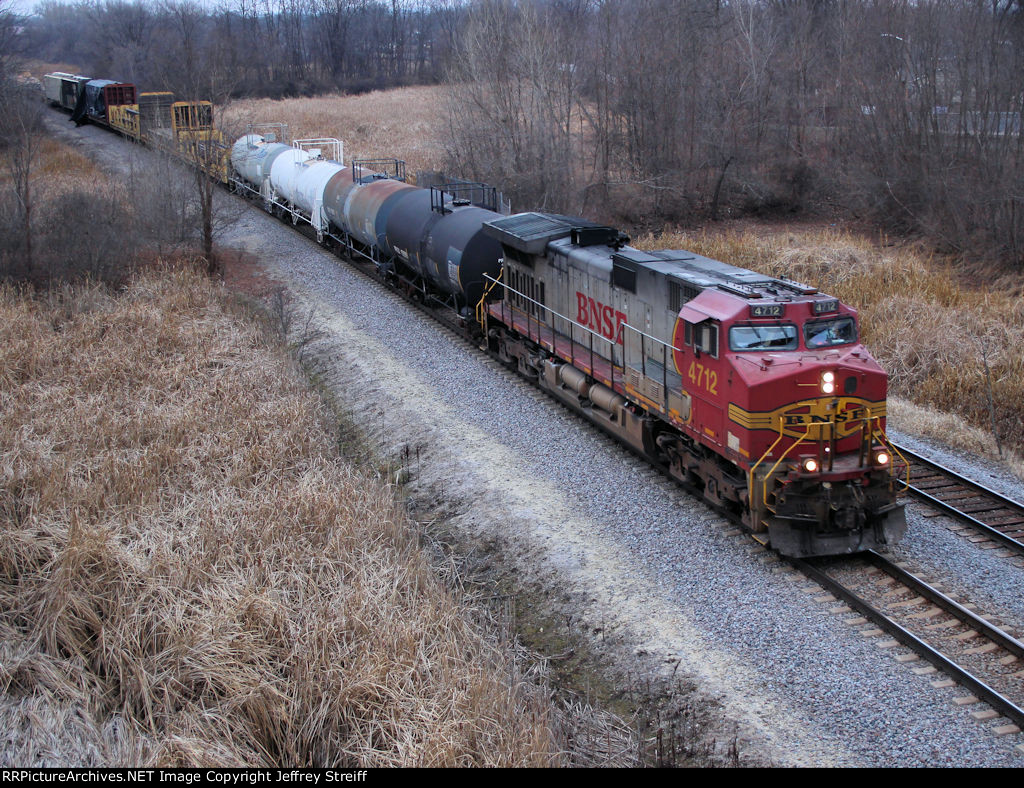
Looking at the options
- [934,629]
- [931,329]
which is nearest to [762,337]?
[934,629]

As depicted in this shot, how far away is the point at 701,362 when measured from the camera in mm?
11375

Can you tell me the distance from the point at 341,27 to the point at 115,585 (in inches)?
3885

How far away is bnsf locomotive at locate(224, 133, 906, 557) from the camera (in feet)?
33.7

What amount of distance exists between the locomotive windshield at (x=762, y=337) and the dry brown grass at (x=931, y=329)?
5719mm

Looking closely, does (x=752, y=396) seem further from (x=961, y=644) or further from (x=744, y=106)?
(x=744, y=106)

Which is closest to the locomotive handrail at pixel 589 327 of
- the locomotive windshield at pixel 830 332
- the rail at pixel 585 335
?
the rail at pixel 585 335

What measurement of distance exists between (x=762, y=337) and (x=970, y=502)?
170 inches

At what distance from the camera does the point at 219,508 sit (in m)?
11.2

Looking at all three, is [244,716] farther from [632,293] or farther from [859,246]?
[859,246]

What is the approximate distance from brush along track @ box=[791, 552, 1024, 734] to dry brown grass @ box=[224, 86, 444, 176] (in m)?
33.7

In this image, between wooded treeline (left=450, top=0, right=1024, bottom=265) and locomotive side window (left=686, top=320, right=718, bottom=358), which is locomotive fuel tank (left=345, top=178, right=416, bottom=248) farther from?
A: locomotive side window (left=686, top=320, right=718, bottom=358)

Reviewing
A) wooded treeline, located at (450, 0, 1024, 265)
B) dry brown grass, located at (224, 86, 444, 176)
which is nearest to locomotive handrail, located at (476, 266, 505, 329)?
wooded treeline, located at (450, 0, 1024, 265)

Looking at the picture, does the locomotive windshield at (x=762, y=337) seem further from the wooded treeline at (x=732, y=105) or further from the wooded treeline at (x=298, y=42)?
the wooded treeline at (x=298, y=42)

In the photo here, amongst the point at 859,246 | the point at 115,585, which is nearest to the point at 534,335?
the point at 115,585
